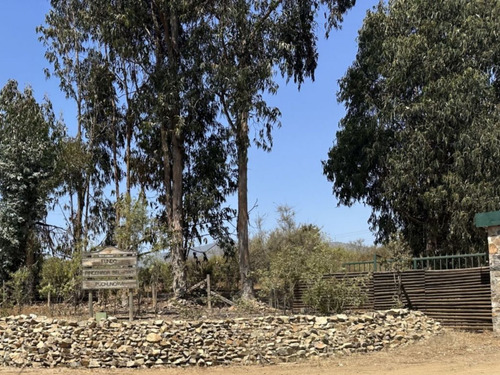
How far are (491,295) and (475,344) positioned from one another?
144 centimetres

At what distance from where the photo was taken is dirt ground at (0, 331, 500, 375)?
1025cm

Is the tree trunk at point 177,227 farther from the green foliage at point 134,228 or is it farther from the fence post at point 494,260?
the fence post at point 494,260

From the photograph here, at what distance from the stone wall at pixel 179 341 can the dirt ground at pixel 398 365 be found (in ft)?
1.04

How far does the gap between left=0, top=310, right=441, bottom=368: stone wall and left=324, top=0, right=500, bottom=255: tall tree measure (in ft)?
27.4

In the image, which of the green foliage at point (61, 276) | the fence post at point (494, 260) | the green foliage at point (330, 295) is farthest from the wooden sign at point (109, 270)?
the fence post at point (494, 260)

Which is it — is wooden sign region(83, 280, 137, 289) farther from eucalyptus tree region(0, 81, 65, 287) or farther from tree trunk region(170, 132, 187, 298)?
eucalyptus tree region(0, 81, 65, 287)

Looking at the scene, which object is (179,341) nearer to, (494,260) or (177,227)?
(494,260)

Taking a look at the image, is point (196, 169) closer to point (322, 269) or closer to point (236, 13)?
point (236, 13)

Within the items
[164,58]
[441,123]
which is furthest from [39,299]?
[441,123]

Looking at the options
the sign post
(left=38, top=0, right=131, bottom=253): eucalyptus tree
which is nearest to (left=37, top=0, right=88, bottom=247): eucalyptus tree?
(left=38, top=0, right=131, bottom=253): eucalyptus tree

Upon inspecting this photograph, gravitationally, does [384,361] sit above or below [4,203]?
below

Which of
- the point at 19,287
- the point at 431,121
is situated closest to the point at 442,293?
the point at 431,121

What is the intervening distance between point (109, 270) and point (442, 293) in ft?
29.3

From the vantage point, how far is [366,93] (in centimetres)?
2248
